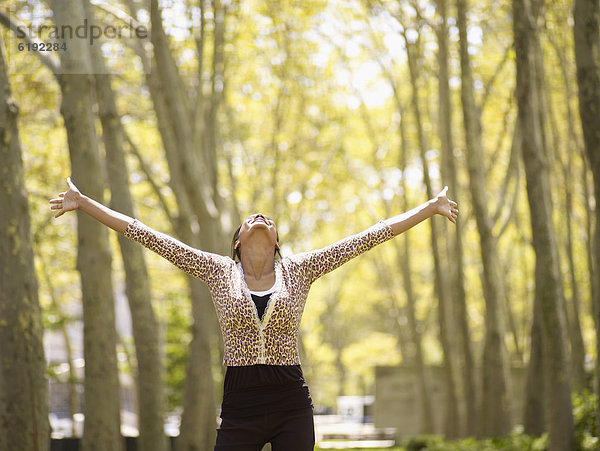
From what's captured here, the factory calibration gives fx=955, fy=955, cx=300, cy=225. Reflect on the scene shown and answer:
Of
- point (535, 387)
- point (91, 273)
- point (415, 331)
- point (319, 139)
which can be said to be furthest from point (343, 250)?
point (319, 139)

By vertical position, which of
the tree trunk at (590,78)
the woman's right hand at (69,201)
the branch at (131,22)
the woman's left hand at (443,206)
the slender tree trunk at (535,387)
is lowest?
the slender tree trunk at (535,387)

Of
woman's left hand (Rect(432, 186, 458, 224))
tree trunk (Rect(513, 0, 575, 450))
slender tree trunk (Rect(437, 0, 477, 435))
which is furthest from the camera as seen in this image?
slender tree trunk (Rect(437, 0, 477, 435))

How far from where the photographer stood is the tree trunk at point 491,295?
15.4m

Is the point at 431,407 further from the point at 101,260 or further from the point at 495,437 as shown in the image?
the point at 101,260

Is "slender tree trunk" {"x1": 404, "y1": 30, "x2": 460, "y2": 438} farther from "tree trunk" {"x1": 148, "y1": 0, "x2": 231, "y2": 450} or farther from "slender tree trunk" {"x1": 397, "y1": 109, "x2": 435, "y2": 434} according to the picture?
"tree trunk" {"x1": 148, "y1": 0, "x2": 231, "y2": 450}

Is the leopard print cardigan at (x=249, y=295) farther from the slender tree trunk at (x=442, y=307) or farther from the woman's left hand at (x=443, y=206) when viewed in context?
the slender tree trunk at (x=442, y=307)

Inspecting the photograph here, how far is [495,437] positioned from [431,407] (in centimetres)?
804

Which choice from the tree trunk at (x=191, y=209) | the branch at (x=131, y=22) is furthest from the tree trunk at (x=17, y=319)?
the branch at (x=131, y=22)

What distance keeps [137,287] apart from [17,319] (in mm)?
4025

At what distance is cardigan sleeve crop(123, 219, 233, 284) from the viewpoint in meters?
5.08

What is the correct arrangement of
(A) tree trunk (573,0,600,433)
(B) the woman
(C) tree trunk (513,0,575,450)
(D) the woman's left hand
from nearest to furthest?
(B) the woman, (D) the woman's left hand, (A) tree trunk (573,0,600,433), (C) tree trunk (513,0,575,450)

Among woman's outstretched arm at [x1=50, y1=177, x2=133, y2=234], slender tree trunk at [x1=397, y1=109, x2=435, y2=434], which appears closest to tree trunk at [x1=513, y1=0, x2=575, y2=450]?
woman's outstretched arm at [x1=50, y1=177, x2=133, y2=234]

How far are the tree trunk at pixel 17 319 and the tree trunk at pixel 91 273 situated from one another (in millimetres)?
1248

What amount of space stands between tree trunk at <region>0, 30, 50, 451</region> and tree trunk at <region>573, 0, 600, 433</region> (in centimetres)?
548
